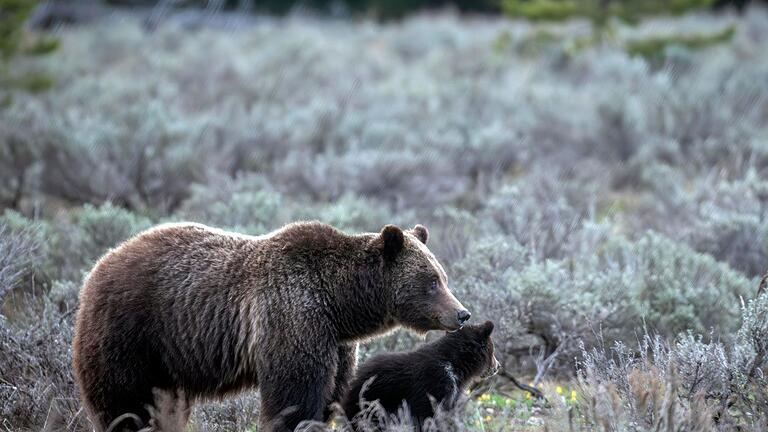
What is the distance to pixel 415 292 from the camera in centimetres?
508

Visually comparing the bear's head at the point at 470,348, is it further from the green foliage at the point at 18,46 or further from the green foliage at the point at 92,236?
the green foliage at the point at 18,46

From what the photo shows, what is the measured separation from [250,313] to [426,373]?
1.16 m

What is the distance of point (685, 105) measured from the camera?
49.3 ft

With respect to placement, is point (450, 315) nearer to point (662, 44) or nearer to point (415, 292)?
point (415, 292)

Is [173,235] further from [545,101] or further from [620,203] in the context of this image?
[545,101]

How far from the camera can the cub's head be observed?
18.0ft

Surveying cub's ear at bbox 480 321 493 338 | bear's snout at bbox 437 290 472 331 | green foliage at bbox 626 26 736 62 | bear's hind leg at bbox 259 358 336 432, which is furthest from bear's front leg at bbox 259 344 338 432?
green foliage at bbox 626 26 736 62

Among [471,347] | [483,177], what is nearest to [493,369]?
[471,347]

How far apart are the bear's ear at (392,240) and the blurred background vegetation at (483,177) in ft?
3.34

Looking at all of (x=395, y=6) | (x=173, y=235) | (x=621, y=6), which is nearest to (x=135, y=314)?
(x=173, y=235)

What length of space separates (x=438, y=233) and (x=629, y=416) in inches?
171

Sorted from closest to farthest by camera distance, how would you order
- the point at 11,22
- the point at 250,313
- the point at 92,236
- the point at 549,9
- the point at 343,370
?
the point at 250,313
the point at 343,370
the point at 92,236
the point at 11,22
the point at 549,9

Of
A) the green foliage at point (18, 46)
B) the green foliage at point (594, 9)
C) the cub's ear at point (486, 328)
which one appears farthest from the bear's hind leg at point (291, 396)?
the green foliage at point (594, 9)

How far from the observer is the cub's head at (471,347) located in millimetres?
5500
